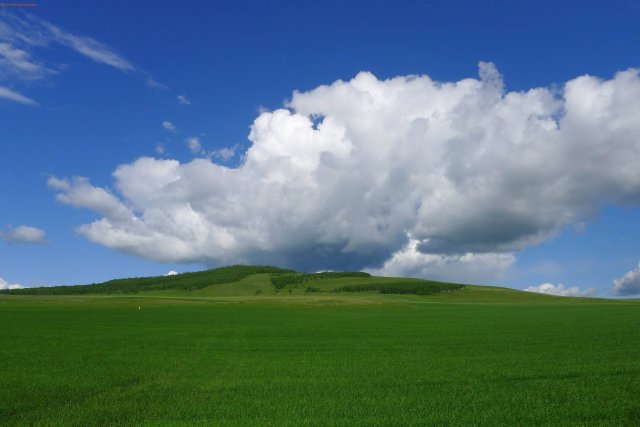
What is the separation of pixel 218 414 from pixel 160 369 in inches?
398

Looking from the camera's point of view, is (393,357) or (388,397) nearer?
(388,397)

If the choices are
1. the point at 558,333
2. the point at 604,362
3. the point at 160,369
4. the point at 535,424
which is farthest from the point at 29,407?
the point at 558,333

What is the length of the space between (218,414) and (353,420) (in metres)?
3.96

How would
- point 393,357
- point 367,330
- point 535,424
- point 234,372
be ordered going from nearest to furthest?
point 535,424
point 234,372
point 393,357
point 367,330

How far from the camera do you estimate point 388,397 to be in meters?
17.0

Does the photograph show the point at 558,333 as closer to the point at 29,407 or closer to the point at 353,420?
the point at 353,420

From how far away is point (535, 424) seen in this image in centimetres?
1352

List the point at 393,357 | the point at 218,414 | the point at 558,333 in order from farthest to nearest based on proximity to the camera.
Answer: the point at 558,333 → the point at 393,357 → the point at 218,414

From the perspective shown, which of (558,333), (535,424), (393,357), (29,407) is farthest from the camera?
(558,333)

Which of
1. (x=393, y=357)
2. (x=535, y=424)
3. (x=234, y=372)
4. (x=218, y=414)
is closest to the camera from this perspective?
(x=535, y=424)

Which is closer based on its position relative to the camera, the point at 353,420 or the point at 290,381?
the point at 353,420

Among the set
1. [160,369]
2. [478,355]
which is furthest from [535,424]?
[160,369]

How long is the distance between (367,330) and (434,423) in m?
31.4

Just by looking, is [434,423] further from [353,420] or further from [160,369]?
[160,369]
